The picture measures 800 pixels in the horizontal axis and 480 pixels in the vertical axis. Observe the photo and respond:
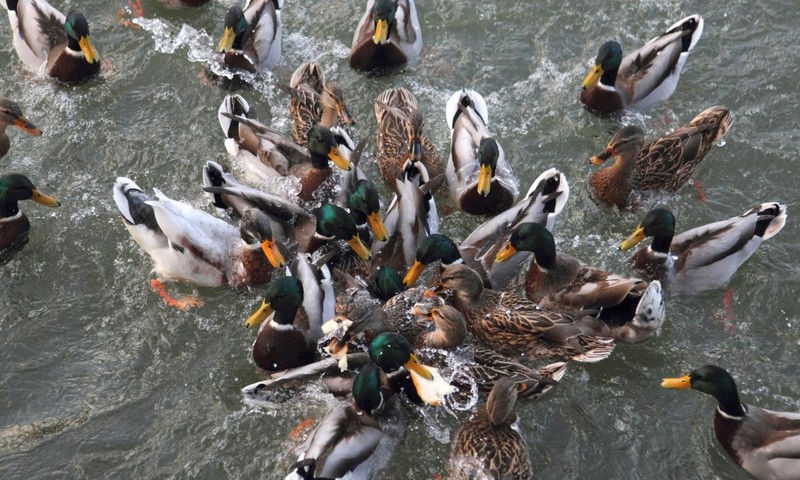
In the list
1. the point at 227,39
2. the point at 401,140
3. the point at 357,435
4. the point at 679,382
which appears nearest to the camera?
the point at 357,435

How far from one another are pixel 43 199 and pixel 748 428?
527 centimetres

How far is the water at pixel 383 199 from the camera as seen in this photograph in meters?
5.59

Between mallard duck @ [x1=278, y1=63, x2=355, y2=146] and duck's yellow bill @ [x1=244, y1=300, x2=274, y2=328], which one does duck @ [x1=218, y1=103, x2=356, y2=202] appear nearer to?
mallard duck @ [x1=278, y1=63, x2=355, y2=146]

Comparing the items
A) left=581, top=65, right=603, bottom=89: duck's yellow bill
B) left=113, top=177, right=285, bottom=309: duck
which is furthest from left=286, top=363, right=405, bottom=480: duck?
left=581, top=65, right=603, bottom=89: duck's yellow bill

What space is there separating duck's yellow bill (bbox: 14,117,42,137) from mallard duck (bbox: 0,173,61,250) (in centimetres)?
74

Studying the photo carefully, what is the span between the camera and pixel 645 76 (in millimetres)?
7586

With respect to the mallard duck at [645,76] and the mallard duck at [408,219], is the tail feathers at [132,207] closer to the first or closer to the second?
the mallard duck at [408,219]

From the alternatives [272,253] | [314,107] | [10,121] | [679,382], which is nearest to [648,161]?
[679,382]

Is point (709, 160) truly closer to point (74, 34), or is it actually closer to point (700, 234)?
point (700, 234)

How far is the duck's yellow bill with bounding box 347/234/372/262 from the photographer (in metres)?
6.25

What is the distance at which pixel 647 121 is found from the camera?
7.70 meters

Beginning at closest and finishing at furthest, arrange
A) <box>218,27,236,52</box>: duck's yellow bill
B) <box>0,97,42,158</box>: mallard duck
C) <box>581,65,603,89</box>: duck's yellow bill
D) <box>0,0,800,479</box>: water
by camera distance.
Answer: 1. <box>0,0,800,479</box>: water
2. <box>0,97,42,158</box>: mallard duck
3. <box>581,65,603,89</box>: duck's yellow bill
4. <box>218,27,236,52</box>: duck's yellow bill

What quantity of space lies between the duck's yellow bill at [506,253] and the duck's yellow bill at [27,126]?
4041 millimetres

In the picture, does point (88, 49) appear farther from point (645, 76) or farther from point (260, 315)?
point (645, 76)
